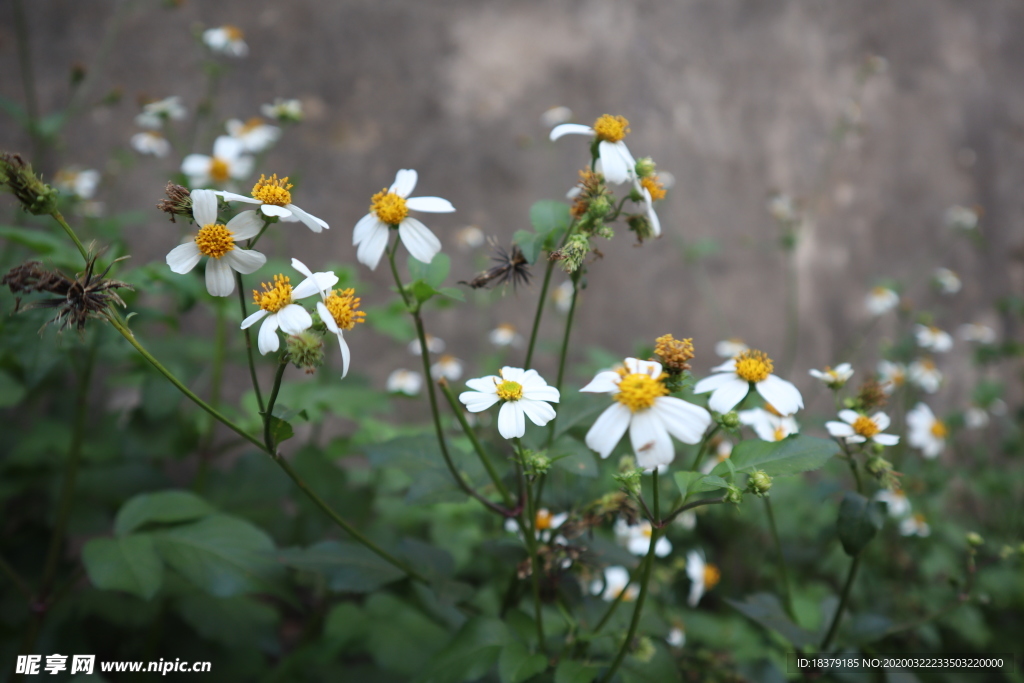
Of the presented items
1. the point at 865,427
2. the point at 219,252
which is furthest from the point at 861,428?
the point at 219,252

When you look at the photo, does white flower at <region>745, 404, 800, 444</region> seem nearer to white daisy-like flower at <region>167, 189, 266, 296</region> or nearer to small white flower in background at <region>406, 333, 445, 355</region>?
white daisy-like flower at <region>167, 189, 266, 296</region>

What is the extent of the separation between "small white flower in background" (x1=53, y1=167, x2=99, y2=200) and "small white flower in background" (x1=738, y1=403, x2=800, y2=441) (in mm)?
2232

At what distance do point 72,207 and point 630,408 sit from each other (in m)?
2.12

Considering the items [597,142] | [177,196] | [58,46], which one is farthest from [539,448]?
[58,46]

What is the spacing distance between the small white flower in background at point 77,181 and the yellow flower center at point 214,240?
62.2 inches

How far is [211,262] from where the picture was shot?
93 cm

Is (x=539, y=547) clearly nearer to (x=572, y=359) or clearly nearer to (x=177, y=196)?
(x=177, y=196)

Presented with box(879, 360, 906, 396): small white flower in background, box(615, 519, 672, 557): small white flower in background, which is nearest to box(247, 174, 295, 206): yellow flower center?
box(615, 519, 672, 557): small white flower in background

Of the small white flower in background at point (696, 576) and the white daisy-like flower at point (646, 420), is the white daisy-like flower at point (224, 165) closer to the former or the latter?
the white daisy-like flower at point (646, 420)

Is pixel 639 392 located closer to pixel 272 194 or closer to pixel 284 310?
pixel 284 310

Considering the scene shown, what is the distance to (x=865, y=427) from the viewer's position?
1.12 m

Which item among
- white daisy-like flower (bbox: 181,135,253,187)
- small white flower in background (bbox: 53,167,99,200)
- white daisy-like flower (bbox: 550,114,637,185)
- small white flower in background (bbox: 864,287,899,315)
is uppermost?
small white flower in background (bbox: 53,167,99,200)

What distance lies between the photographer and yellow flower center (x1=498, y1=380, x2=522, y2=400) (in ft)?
3.04

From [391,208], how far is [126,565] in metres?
0.89
